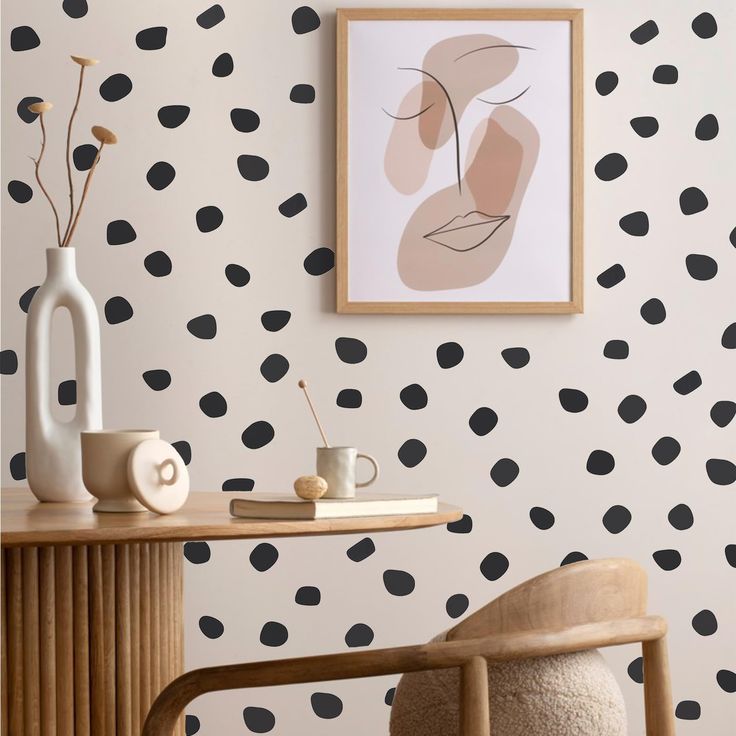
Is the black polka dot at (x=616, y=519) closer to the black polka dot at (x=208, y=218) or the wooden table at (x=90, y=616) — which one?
the wooden table at (x=90, y=616)

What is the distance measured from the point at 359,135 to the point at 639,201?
0.69 metres

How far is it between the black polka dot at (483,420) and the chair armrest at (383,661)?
3.99 feet

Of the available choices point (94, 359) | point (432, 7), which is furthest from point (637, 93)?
point (94, 359)

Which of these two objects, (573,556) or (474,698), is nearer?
(474,698)

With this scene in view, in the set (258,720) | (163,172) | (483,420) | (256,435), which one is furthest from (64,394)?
(483,420)

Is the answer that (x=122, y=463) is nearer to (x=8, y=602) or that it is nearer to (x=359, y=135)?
(x=8, y=602)

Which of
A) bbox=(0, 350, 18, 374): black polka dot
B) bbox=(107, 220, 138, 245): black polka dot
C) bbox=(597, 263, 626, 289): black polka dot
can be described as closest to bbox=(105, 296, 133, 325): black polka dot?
bbox=(107, 220, 138, 245): black polka dot

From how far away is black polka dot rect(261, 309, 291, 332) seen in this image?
2303 mm

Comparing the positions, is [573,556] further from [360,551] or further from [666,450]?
[360,551]

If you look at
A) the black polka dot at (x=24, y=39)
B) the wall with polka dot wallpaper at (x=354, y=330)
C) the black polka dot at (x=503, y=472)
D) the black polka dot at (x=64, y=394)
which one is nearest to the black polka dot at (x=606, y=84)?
the wall with polka dot wallpaper at (x=354, y=330)

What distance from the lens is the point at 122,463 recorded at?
50.4 inches

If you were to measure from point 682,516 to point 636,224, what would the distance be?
707 mm

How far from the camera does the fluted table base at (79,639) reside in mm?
1233

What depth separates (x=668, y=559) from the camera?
230 cm
